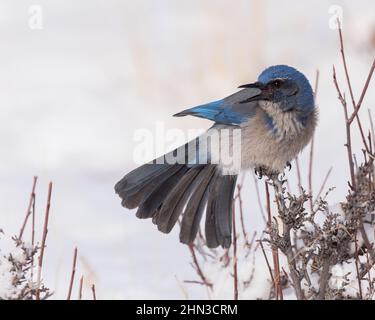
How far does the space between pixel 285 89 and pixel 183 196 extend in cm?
91

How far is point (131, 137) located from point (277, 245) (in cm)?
323

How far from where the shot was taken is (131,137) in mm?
6059

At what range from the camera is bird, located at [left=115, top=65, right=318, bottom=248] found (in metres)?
3.89

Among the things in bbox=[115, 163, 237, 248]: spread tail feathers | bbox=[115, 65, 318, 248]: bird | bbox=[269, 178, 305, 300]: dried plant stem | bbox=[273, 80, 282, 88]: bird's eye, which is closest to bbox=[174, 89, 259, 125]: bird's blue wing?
bbox=[115, 65, 318, 248]: bird

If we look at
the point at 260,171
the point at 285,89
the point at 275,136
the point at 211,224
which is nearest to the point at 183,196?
the point at 211,224

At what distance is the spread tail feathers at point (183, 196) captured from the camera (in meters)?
4.18

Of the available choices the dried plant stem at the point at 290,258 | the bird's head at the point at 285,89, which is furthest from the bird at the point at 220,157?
the dried plant stem at the point at 290,258

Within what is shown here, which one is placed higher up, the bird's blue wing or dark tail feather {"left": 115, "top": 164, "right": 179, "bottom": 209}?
the bird's blue wing

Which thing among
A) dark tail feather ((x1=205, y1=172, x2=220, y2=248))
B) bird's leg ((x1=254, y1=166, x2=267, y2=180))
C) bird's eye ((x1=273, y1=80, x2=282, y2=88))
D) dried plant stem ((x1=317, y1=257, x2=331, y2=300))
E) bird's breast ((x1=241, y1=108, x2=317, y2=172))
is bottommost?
dried plant stem ((x1=317, y1=257, x2=331, y2=300))

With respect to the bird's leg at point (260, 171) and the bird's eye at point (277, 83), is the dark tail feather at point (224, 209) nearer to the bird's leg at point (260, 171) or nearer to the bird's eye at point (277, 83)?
the bird's leg at point (260, 171)

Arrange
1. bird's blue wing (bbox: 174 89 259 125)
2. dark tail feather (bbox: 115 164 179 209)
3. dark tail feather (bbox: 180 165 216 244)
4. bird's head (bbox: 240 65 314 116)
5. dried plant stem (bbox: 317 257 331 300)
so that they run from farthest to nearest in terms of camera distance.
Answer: dark tail feather (bbox: 180 165 216 244) < dark tail feather (bbox: 115 164 179 209) < bird's blue wing (bbox: 174 89 259 125) < bird's head (bbox: 240 65 314 116) < dried plant stem (bbox: 317 257 331 300)

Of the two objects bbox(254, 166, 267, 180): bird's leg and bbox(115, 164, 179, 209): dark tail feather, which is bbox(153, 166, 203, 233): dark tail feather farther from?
bbox(254, 166, 267, 180): bird's leg

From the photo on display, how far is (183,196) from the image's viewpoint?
428 cm
